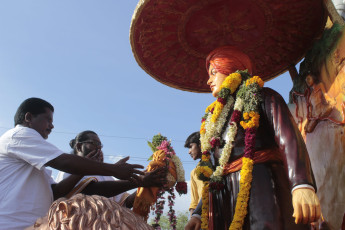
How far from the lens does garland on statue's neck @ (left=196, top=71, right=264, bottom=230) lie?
2521mm

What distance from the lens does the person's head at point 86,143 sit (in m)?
4.11

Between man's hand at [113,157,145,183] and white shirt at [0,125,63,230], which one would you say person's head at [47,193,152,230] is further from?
man's hand at [113,157,145,183]

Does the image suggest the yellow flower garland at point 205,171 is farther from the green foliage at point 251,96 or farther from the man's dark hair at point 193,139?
the man's dark hair at point 193,139

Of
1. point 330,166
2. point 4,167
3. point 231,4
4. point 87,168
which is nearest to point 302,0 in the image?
point 231,4

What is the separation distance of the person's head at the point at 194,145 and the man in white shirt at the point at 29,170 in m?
3.28

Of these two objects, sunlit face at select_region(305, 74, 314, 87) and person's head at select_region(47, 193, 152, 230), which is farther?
sunlit face at select_region(305, 74, 314, 87)

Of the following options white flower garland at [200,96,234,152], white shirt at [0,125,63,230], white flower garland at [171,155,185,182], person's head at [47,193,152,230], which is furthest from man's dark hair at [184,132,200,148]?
→ person's head at [47,193,152,230]

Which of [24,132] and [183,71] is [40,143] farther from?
[183,71]

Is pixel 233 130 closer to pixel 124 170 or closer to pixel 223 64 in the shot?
pixel 223 64

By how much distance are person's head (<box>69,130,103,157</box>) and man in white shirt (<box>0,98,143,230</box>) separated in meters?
1.49

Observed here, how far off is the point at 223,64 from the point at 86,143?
1956 millimetres

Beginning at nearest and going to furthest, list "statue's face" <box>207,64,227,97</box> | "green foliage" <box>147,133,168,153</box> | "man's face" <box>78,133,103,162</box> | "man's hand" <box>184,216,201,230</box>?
1. "man's hand" <box>184,216,201,230</box>
2. "statue's face" <box>207,64,227,97</box>
3. "green foliage" <box>147,133,168,153</box>
4. "man's face" <box>78,133,103,162</box>

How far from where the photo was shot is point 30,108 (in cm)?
292

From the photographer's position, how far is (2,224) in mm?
2135
